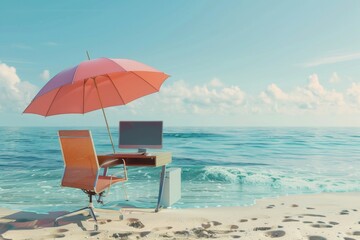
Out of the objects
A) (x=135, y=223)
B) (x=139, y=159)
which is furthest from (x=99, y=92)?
(x=135, y=223)

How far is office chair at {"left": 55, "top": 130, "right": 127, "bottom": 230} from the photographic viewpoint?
15.8 feet

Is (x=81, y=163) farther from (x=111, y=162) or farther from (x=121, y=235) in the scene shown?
(x=121, y=235)

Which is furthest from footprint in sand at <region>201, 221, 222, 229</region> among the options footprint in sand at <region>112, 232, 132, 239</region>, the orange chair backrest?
the orange chair backrest

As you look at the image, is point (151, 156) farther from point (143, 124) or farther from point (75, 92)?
point (75, 92)

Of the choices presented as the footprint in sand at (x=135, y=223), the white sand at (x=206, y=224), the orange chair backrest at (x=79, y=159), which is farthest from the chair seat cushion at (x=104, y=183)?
the footprint in sand at (x=135, y=223)

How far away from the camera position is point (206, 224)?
4.77m

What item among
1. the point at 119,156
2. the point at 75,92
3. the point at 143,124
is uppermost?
the point at 75,92

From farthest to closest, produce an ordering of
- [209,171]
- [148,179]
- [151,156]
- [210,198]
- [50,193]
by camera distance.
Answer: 1. [209,171]
2. [148,179]
3. [50,193]
4. [210,198]
5. [151,156]

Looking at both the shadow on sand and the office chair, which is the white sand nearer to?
the shadow on sand

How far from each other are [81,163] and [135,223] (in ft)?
3.16

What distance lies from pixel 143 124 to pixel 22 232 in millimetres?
2133

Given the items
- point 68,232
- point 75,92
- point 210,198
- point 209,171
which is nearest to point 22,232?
point 68,232

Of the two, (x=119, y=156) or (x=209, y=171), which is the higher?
(x=119, y=156)

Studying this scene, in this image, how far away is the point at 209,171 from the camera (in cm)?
1265
